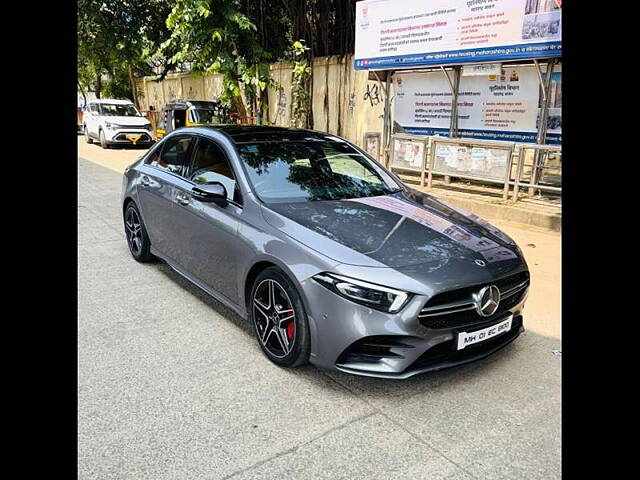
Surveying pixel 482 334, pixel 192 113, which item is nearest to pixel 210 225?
pixel 482 334

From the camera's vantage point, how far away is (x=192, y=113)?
16141 mm

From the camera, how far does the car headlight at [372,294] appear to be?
286cm

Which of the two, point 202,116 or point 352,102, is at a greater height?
point 352,102

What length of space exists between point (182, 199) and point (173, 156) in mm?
719

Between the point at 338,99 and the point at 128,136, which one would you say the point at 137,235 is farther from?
the point at 128,136

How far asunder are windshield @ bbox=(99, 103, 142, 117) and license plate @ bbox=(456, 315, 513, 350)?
18006mm

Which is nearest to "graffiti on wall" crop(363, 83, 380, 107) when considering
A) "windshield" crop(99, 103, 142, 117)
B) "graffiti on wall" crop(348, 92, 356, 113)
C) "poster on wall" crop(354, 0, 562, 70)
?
"graffiti on wall" crop(348, 92, 356, 113)

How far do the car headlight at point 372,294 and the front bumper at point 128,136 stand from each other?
54.1ft

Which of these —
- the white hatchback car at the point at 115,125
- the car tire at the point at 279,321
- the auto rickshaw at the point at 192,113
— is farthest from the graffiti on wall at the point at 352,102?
the car tire at the point at 279,321
